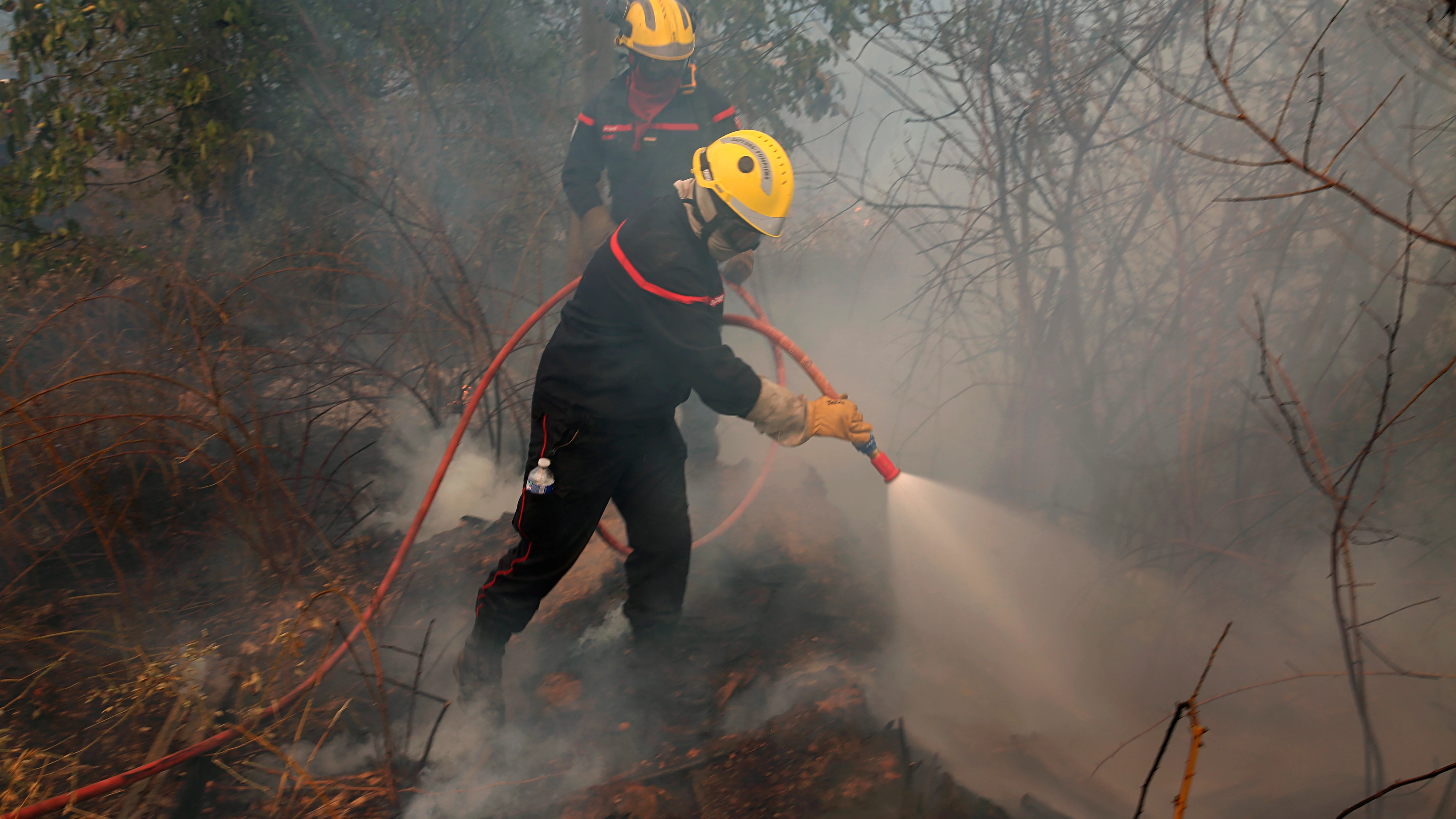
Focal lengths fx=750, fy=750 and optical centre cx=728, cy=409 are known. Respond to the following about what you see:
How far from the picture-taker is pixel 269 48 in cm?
545

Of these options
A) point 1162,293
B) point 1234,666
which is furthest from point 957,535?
point 1162,293

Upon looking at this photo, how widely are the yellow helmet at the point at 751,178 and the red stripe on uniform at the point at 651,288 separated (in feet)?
1.19

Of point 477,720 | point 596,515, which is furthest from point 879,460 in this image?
point 477,720

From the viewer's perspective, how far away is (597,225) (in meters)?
4.69

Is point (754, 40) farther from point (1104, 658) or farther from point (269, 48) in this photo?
point (1104, 658)

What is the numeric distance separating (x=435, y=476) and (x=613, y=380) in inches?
95.7

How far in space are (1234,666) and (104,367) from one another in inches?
253

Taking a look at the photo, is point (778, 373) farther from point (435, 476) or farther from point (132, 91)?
point (132, 91)

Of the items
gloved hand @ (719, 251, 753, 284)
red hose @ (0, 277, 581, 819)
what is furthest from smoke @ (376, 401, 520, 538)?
gloved hand @ (719, 251, 753, 284)

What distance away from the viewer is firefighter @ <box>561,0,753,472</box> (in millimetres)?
4270

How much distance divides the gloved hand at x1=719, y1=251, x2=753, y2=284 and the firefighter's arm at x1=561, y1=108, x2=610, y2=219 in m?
0.87

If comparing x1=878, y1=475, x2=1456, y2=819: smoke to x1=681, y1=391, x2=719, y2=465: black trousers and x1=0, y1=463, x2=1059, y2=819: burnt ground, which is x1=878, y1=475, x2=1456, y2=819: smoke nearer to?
x1=0, y1=463, x2=1059, y2=819: burnt ground

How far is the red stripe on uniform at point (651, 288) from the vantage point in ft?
9.41

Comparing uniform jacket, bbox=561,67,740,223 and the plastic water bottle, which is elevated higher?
uniform jacket, bbox=561,67,740,223
